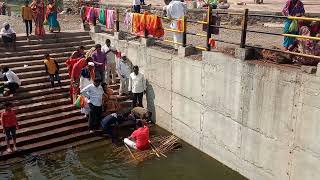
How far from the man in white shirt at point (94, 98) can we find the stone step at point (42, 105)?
1706 mm

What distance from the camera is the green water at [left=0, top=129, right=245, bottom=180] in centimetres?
1016

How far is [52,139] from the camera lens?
39.4ft

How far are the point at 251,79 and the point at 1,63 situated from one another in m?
9.90

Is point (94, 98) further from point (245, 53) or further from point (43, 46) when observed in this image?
point (43, 46)

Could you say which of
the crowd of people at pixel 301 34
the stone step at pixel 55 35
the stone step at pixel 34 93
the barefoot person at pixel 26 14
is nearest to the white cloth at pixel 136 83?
the stone step at pixel 34 93

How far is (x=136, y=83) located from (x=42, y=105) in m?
3.32

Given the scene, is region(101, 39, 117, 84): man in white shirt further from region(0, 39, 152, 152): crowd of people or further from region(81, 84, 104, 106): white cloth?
region(81, 84, 104, 106): white cloth

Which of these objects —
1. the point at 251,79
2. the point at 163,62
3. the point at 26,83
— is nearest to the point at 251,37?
the point at 163,62

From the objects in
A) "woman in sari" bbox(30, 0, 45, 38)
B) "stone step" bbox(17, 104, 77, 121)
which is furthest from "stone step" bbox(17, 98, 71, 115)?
"woman in sari" bbox(30, 0, 45, 38)

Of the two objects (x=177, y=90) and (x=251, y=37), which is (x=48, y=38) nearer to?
(x=177, y=90)

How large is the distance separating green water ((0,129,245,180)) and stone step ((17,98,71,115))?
2.27 meters

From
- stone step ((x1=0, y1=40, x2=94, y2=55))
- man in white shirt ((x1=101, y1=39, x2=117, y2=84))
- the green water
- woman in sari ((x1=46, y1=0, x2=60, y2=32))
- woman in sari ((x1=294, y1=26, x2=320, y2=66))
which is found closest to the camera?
woman in sari ((x1=294, y1=26, x2=320, y2=66))

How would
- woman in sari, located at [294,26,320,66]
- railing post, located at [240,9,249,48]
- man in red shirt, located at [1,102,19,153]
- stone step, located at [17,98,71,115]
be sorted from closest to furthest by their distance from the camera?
woman in sari, located at [294,26,320,66] < railing post, located at [240,9,249,48] < man in red shirt, located at [1,102,19,153] < stone step, located at [17,98,71,115]

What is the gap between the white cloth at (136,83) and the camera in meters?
13.2
